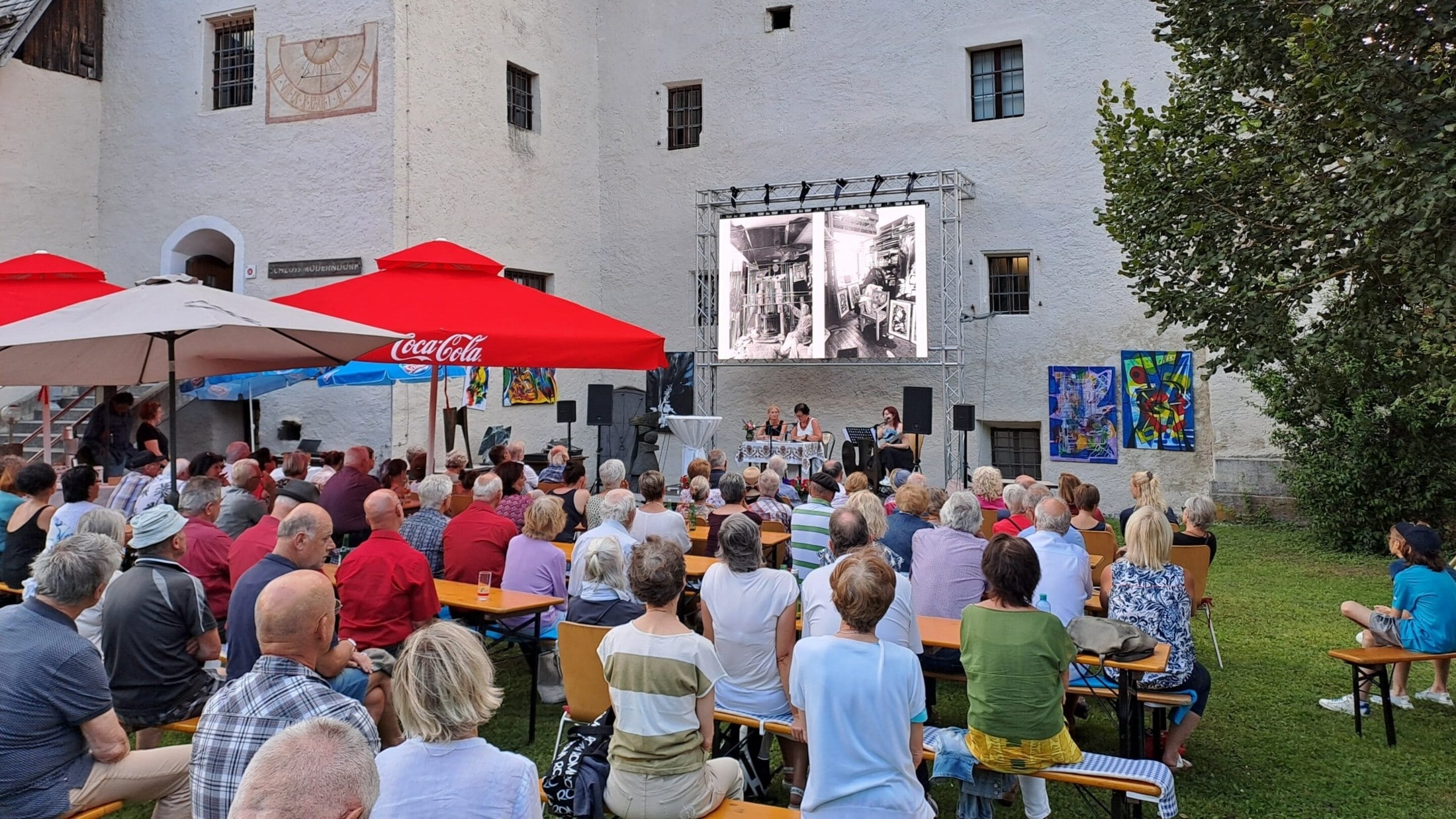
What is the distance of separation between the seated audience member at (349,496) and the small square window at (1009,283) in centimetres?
1099

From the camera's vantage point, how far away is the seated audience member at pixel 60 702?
10.1 ft

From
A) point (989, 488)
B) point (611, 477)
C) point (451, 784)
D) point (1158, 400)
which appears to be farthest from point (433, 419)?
point (1158, 400)

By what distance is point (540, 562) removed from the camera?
5793 mm

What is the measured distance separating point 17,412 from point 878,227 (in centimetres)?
1315

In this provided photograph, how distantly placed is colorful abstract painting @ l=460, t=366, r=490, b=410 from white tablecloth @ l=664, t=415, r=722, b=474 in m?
2.95

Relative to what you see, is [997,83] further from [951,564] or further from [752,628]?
[752,628]

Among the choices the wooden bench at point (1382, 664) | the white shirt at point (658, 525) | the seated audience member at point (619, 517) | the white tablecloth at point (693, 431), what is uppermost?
the white tablecloth at point (693, 431)

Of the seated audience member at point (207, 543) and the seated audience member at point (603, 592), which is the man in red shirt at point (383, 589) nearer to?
the seated audience member at point (603, 592)

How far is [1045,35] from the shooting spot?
603 inches

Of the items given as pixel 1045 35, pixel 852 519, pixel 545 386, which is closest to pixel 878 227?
pixel 1045 35

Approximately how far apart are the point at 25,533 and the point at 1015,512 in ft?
21.2

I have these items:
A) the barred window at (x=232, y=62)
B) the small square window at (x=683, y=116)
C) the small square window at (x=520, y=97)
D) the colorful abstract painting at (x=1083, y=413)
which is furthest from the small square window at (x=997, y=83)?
the barred window at (x=232, y=62)

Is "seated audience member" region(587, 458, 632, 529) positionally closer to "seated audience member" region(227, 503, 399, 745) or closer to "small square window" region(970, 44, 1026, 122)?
"seated audience member" region(227, 503, 399, 745)

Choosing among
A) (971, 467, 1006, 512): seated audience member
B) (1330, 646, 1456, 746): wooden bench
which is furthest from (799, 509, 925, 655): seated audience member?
(971, 467, 1006, 512): seated audience member
